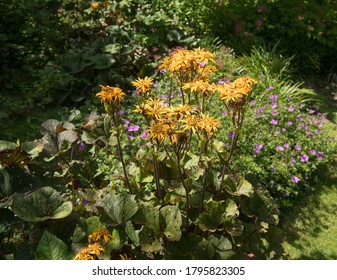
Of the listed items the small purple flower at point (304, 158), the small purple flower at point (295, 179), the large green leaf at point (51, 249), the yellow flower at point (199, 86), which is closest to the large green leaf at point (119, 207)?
the large green leaf at point (51, 249)

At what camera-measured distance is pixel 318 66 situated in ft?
20.5

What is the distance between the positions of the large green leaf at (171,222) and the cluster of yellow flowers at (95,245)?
32 cm

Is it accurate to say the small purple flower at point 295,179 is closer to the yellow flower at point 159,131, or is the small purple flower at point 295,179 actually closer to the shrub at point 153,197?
the shrub at point 153,197

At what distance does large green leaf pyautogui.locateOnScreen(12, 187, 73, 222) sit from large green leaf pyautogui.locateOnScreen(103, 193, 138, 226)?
207mm

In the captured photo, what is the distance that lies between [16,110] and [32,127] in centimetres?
54

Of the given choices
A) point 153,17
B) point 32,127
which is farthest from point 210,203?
point 153,17

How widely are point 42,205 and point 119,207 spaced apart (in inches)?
15.9

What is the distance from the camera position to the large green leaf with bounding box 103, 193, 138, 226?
85.7 inches

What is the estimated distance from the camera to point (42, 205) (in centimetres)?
212

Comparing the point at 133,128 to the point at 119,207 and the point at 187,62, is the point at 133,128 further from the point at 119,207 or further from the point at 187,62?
the point at 119,207

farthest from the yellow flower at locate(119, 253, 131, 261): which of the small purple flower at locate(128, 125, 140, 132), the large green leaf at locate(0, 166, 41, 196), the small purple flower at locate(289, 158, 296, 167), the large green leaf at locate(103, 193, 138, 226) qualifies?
the small purple flower at locate(289, 158, 296, 167)

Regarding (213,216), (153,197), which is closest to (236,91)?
(213,216)

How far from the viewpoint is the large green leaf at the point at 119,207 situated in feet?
7.14

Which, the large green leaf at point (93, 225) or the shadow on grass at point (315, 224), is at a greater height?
the large green leaf at point (93, 225)
